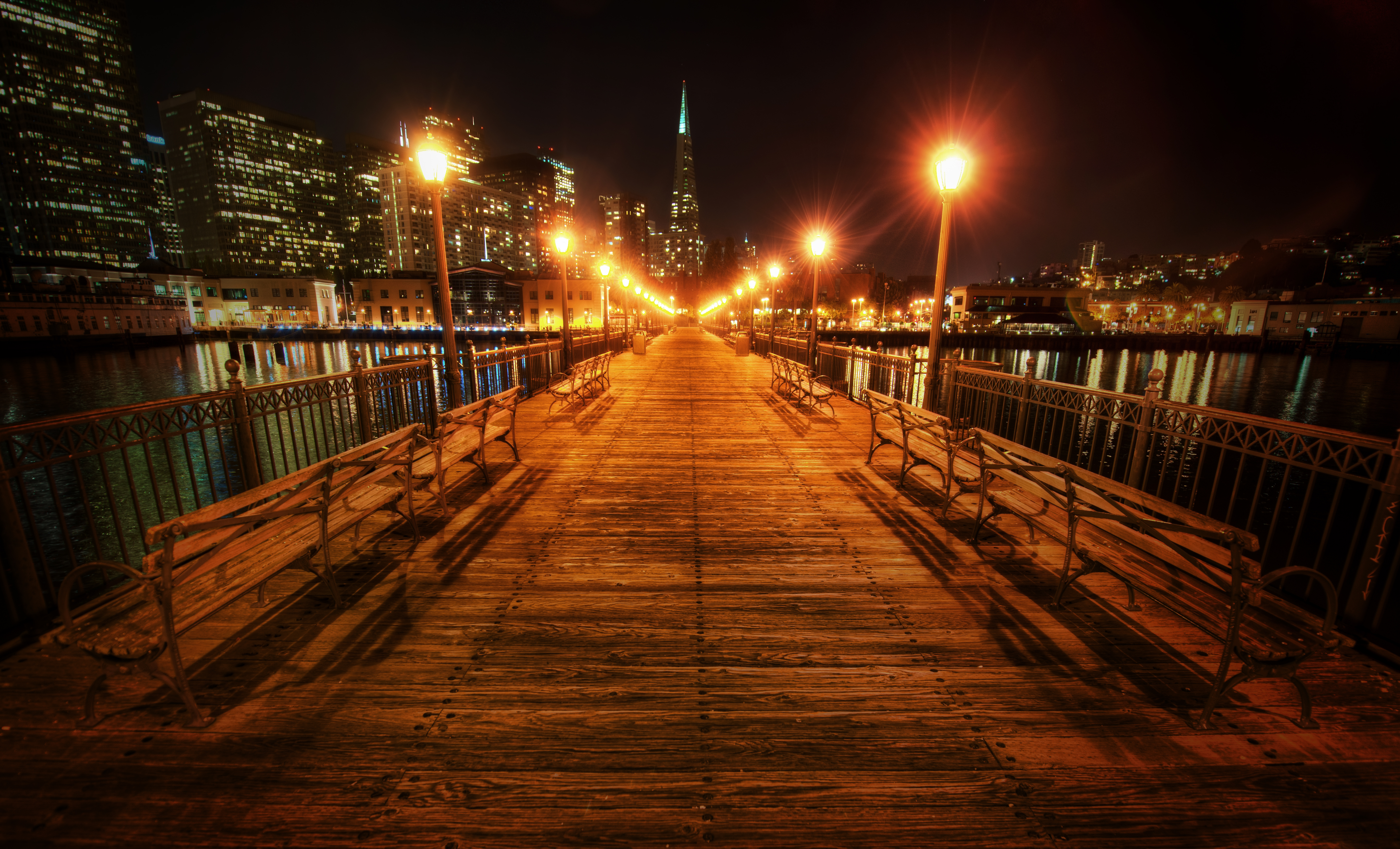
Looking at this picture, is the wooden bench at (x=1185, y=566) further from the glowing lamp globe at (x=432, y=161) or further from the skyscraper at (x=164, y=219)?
the skyscraper at (x=164, y=219)

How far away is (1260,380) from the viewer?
Result: 49.9 m

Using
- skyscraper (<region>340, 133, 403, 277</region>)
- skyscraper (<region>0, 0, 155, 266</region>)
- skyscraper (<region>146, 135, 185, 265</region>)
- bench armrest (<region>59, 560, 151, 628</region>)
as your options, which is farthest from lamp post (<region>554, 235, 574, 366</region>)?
skyscraper (<region>340, 133, 403, 277</region>)

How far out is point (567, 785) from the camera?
2303 mm

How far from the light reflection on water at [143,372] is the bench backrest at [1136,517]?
22.8 meters

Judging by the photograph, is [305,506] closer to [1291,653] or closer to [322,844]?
[322,844]

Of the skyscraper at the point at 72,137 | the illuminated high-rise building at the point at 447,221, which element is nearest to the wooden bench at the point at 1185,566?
the illuminated high-rise building at the point at 447,221

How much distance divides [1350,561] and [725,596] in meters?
4.14

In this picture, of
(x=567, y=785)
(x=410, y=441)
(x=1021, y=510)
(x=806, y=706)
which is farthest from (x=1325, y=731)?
(x=410, y=441)

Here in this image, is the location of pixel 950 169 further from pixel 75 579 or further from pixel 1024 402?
pixel 75 579

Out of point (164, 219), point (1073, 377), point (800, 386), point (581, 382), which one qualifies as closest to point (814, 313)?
point (800, 386)

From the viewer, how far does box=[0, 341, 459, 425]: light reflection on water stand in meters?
36.2

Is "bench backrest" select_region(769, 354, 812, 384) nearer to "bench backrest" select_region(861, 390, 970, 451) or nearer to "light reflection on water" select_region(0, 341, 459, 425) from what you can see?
"bench backrest" select_region(861, 390, 970, 451)

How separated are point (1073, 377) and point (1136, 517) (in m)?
64.0

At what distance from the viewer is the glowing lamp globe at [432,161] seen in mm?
7758
